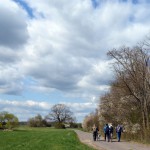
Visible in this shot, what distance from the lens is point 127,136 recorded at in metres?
41.8

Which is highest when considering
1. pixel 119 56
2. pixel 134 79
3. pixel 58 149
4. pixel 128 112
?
pixel 119 56

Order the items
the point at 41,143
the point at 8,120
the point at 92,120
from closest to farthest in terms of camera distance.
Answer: the point at 41,143
the point at 92,120
the point at 8,120

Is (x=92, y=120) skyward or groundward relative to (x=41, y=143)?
skyward

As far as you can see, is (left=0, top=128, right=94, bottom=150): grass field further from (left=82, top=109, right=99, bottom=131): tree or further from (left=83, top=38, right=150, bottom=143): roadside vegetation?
(left=82, top=109, right=99, bottom=131): tree

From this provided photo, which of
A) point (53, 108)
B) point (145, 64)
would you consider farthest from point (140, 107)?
point (53, 108)

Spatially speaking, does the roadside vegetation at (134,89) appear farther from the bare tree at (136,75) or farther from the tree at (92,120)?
the tree at (92,120)

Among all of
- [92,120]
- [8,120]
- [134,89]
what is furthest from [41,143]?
[8,120]

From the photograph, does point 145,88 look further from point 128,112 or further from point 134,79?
point 128,112

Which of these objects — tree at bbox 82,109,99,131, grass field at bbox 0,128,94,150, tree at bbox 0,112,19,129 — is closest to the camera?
grass field at bbox 0,128,94,150

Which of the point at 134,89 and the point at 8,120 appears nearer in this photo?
the point at 134,89

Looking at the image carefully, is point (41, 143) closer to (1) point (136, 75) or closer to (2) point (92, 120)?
(1) point (136, 75)

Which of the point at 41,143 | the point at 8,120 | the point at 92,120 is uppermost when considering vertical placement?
the point at 8,120

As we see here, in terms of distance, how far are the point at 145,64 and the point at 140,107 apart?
524cm

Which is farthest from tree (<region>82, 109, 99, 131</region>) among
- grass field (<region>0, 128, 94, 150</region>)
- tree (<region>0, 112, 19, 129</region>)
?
grass field (<region>0, 128, 94, 150</region>)
